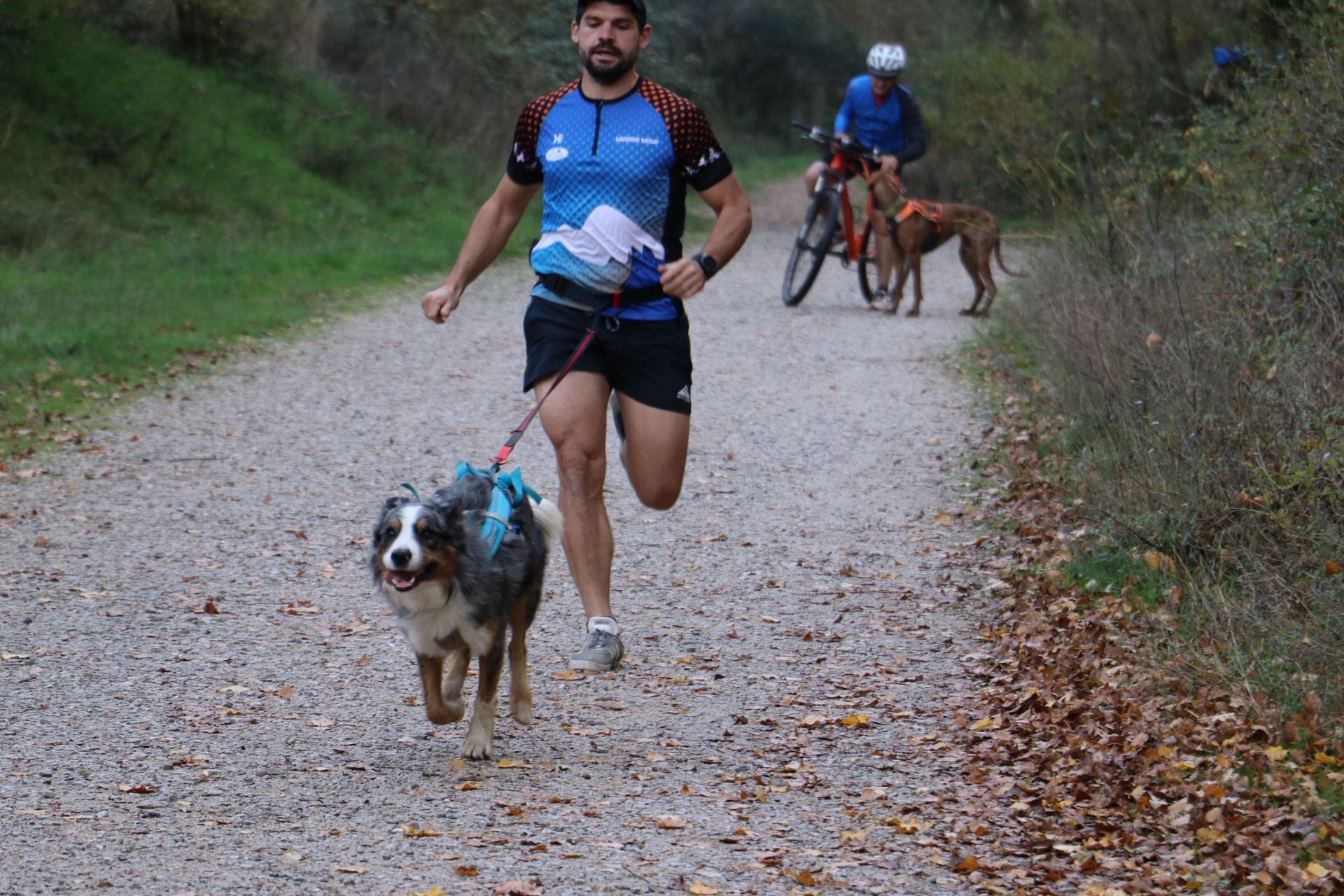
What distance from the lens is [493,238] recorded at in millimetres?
6281

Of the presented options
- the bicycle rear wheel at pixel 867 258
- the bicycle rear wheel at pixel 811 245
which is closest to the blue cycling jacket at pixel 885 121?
the bicycle rear wheel at pixel 811 245

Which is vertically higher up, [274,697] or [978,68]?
[978,68]

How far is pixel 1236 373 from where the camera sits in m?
7.29

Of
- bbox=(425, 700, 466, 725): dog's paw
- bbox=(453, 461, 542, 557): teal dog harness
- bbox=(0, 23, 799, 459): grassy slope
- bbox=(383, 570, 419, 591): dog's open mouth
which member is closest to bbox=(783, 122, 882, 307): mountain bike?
bbox=(0, 23, 799, 459): grassy slope

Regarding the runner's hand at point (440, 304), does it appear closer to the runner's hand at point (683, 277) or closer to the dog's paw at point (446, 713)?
the runner's hand at point (683, 277)

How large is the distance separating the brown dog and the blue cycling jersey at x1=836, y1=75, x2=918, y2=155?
1.32 ft

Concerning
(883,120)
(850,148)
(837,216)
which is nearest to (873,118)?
(883,120)

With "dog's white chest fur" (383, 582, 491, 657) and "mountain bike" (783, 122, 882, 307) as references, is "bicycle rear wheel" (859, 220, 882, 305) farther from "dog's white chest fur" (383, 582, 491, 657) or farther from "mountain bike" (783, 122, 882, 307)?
"dog's white chest fur" (383, 582, 491, 657)

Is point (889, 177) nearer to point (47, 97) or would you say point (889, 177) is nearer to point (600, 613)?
point (600, 613)

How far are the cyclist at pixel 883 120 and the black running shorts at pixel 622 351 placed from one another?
9.77 meters

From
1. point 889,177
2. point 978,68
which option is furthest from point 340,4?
point 889,177

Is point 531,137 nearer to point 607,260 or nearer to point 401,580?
point 607,260

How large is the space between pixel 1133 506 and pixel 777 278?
13.2 meters

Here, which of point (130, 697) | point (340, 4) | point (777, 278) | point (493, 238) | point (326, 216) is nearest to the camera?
point (130, 697)
